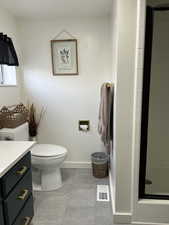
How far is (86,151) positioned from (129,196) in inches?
46.3

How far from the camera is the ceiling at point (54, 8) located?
2049 millimetres

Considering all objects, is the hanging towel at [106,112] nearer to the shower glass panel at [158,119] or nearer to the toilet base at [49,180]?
the shower glass panel at [158,119]

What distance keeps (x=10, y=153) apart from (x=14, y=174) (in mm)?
172

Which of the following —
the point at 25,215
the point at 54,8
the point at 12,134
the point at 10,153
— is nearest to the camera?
the point at 10,153

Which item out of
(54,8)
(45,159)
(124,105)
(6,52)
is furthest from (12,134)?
(54,8)

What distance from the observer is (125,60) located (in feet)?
5.04

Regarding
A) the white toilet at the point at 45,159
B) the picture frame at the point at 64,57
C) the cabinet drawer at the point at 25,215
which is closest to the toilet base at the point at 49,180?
the white toilet at the point at 45,159

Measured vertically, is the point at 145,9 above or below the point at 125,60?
above

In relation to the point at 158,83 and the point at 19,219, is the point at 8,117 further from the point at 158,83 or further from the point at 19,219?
the point at 158,83

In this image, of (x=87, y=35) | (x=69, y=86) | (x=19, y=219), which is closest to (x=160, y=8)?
(x=87, y=35)

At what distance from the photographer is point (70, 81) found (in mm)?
2645

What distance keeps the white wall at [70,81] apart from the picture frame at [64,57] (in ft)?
0.21

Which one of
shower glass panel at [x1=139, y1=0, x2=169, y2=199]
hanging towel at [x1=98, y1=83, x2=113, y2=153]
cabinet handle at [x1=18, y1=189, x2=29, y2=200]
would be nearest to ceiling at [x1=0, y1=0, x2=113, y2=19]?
shower glass panel at [x1=139, y1=0, x2=169, y2=199]

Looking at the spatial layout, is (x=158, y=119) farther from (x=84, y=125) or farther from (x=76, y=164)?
(x=76, y=164)
